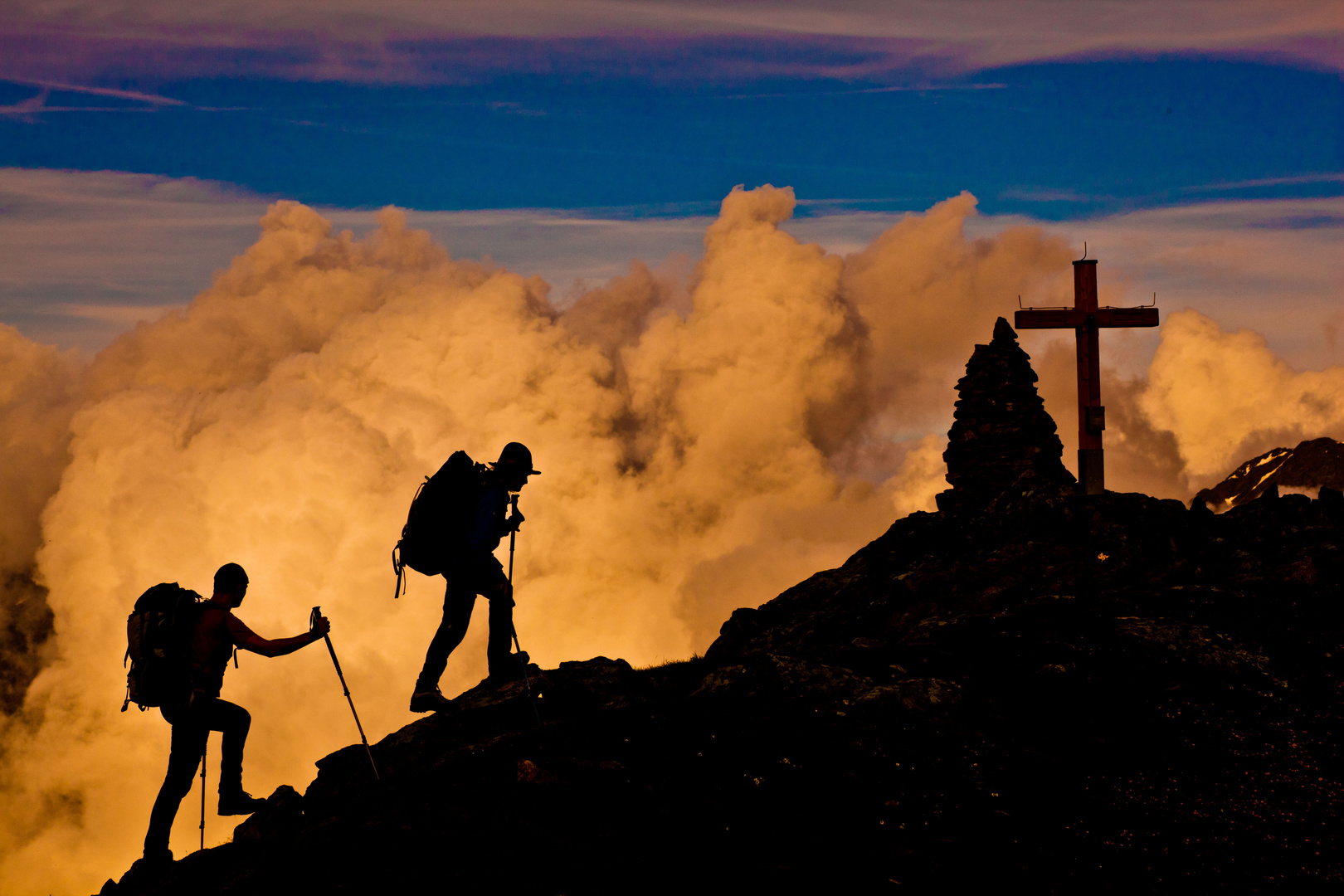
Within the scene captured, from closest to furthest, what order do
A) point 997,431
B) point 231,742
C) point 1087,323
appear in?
point 231,742, point 1087,323, point 997,431

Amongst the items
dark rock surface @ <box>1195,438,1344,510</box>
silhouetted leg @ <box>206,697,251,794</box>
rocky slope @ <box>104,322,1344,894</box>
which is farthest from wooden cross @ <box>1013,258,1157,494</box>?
dark rock surface @ <box>1195,438,1344,510</box>

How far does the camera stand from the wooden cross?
23734 millimetres

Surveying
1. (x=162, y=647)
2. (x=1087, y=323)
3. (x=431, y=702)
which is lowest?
(x=431, y=702)

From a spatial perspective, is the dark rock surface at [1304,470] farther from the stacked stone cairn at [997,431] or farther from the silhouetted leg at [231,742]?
the silhouetted leg at [231,742]

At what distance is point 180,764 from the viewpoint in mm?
10781

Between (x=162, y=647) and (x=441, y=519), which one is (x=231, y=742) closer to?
(x=162, y=647)

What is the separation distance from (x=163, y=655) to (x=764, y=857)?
6.60 meters

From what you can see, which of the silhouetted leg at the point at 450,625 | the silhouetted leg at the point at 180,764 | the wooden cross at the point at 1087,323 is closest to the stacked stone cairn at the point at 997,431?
the wooden cross at the point at 1087,323

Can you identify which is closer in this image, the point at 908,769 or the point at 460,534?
the point at 908,769

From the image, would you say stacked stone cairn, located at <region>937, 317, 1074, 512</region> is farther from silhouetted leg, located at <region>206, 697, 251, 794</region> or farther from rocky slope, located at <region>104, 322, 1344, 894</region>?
silhouetted leg, located at <region>206, 697, 251, 794</region>

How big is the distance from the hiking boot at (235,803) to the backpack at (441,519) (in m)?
2.89

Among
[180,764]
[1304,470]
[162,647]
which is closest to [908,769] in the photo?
[180,764]

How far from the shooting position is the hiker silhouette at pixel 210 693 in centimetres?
1052

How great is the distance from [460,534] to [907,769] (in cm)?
601
